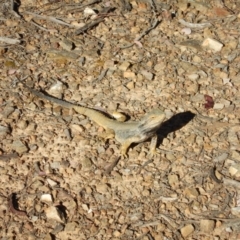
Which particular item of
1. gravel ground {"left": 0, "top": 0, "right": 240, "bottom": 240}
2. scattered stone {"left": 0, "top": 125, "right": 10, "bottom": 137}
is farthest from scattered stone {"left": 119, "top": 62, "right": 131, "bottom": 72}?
scattered stone {"left": 0, "top": 125, "right": 10, "bottom": 137}

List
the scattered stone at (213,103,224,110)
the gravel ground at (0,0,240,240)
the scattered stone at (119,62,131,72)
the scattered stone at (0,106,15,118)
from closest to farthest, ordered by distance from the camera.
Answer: the gravel ground at (0,0,240,240), the scattered stone at (0,106,15,118), the scattered stone at (213,103,224,110), the scattered stone at (119,62,131,72)

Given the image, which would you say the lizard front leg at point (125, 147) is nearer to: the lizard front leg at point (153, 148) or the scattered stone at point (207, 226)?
the lizard front leg at point (153, 148)

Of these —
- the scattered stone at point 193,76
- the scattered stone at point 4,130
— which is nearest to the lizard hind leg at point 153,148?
the scattered stone at point 193,76

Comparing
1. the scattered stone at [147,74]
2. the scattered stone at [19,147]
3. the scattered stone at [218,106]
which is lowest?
the scattered stone at [19,147]

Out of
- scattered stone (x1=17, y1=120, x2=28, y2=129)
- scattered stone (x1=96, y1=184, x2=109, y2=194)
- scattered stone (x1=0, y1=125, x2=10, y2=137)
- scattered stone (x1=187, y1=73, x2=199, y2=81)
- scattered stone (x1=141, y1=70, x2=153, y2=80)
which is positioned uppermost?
scattered stone (x1=187, y1=73, x2=199, y2=81)

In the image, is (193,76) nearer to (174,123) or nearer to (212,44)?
(212,44)

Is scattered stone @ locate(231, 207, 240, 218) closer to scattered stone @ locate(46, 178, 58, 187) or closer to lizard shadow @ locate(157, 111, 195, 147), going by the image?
lizard shadow @ locate(157, 111, 195, 147)
